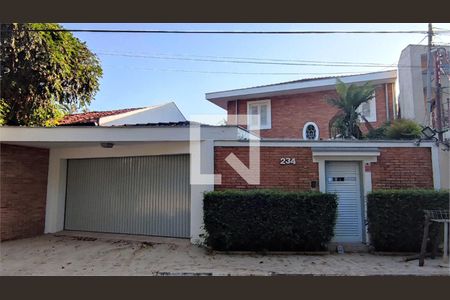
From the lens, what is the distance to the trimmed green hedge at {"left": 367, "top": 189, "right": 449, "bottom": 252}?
8031 mm

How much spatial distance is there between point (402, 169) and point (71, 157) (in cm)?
1018

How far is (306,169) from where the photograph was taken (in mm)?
9188

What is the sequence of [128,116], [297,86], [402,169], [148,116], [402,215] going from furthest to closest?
[297,86] → [148,116] → [128,116] → [402,169] → [402,215]

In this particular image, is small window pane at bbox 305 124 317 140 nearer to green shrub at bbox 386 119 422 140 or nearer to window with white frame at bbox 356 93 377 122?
window with white frame at bbox 356 93 377 122

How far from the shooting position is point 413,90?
57.2 ft

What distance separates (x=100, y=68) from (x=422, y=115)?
1635cm

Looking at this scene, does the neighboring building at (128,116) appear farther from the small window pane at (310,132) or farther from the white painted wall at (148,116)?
the small window pane at (310,132)

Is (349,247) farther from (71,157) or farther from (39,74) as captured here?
(39,74)

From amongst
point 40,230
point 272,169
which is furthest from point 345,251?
point 40,230

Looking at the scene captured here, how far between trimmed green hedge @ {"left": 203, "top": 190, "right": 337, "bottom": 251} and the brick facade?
88 centimetres

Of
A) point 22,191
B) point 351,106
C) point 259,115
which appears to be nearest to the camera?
point 22,191

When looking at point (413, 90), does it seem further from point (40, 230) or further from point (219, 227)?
point (40, 230)

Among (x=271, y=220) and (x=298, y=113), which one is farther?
(x=298, y=113)

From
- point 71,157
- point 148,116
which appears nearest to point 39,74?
point 71,157
